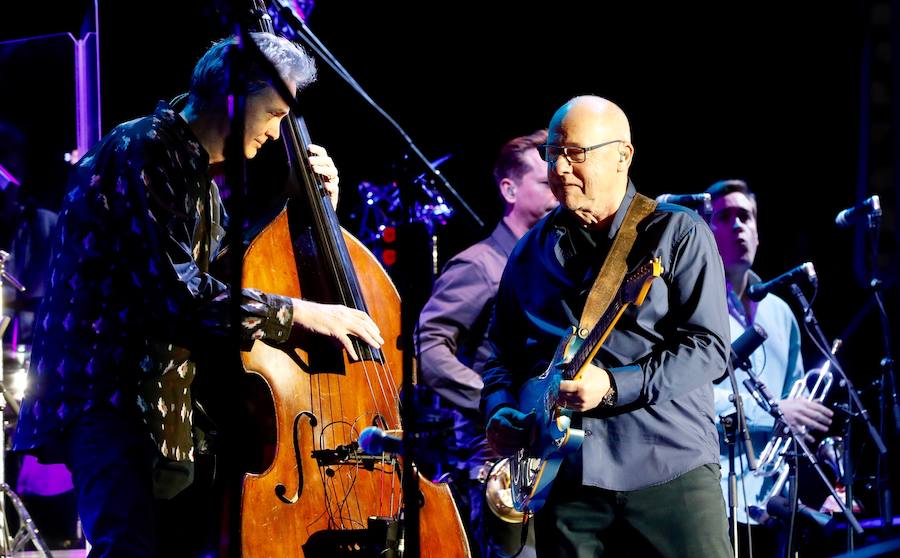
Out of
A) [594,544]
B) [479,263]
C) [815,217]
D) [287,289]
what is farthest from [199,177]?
[815,217]

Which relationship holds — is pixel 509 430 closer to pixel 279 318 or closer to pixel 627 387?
pixel 627 387

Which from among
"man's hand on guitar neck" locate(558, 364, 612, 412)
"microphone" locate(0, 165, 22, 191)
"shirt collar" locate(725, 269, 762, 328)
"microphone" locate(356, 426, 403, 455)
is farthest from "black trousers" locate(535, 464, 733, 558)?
"microphone" locate(0, 165, 22, 191)

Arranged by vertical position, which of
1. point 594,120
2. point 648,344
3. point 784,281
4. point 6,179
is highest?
point 6,179

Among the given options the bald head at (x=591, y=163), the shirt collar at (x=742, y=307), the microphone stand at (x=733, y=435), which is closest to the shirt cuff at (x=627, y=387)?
the bald head at (x=591, y=163)

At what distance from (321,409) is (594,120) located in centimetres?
131

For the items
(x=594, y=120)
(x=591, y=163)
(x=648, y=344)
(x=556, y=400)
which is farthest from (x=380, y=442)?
(x=594, y=120)

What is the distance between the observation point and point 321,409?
3.13 metres

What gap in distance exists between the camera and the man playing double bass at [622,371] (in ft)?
8.93

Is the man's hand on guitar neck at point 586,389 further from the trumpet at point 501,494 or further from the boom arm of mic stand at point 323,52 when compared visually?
the boom arm of mic stand at point 323,52

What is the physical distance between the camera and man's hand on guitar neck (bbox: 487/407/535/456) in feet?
9.67

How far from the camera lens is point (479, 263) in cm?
479

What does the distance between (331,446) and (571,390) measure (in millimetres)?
900

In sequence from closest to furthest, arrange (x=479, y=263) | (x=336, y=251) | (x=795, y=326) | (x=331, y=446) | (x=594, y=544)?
(x=594, y=544)
(x=331, y=446)
(x=336, y=251)
(x=479, y=263)
(x=795, y=326)

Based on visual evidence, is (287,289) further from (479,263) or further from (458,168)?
(458,168)
